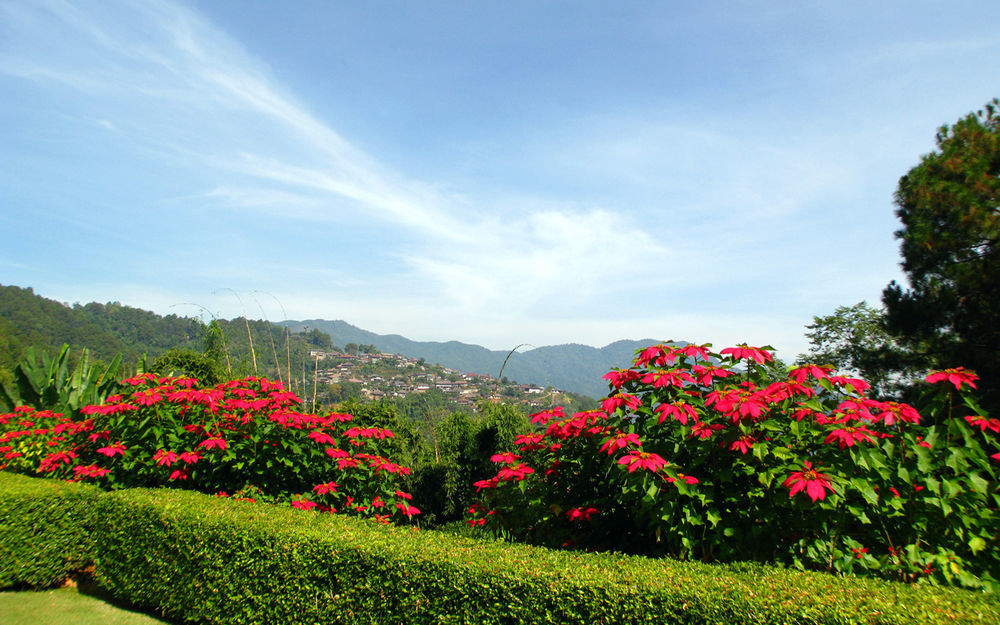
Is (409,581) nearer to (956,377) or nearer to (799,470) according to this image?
(799,470)

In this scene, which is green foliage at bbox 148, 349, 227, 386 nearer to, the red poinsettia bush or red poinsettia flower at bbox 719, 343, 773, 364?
the red poinsettia bush

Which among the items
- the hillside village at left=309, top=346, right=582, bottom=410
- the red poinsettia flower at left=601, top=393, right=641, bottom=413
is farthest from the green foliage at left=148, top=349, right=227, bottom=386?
the hillside village at left=309, top=346, right=582, bottom=410

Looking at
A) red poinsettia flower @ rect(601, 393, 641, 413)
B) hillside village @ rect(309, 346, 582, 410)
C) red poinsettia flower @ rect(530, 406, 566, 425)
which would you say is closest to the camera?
red poinsettia flower @ rect(601, 393, 641, 413)

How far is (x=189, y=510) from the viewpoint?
13.4 feet

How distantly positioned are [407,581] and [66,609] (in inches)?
127

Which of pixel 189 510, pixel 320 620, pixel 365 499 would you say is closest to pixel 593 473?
pixel 320 620

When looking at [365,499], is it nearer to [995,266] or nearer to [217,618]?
[217,618]

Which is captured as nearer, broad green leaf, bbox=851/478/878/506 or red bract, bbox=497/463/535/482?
broad green leaf, bbox=851/478/878/506

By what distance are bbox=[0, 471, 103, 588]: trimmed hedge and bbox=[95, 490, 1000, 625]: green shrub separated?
0.30m

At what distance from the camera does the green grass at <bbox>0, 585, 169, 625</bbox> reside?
13.2 ft

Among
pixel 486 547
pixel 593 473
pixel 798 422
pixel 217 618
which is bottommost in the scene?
pixel 217 618

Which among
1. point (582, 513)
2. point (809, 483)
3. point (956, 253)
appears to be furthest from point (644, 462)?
point (956, 253)

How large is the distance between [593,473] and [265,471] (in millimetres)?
3132

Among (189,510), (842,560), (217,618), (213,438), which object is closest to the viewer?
(842,560)
